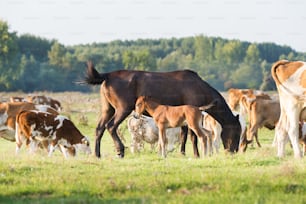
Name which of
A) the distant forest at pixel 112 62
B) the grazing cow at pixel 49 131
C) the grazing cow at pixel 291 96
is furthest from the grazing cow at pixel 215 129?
the distant forest at pixel 112 62

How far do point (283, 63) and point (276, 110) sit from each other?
7739mm

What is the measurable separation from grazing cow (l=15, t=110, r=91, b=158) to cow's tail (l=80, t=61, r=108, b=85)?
178 centimetres

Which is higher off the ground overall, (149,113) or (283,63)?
(283,63)

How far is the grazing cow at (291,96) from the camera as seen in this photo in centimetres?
1467

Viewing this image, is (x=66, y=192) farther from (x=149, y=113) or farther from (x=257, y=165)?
(x=149, y=113)

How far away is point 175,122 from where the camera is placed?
1650 cm

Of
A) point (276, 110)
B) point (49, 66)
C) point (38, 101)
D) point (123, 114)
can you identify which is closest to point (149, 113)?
point (123, 114)

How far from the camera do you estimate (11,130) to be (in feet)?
69.4

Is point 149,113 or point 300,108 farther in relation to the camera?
point 149,113

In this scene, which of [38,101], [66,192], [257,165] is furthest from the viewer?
[38,101]

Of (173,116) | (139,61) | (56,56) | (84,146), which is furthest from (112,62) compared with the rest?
(173,116)

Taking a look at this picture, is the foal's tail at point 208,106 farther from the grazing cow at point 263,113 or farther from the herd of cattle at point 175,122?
the grazing cow at point 263,113

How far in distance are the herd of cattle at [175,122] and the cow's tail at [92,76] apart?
3.79 feet

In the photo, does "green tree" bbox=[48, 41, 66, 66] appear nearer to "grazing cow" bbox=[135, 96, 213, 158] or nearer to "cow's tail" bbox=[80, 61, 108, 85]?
"cow's tail" bbox=[80, 61, 108, 85]
